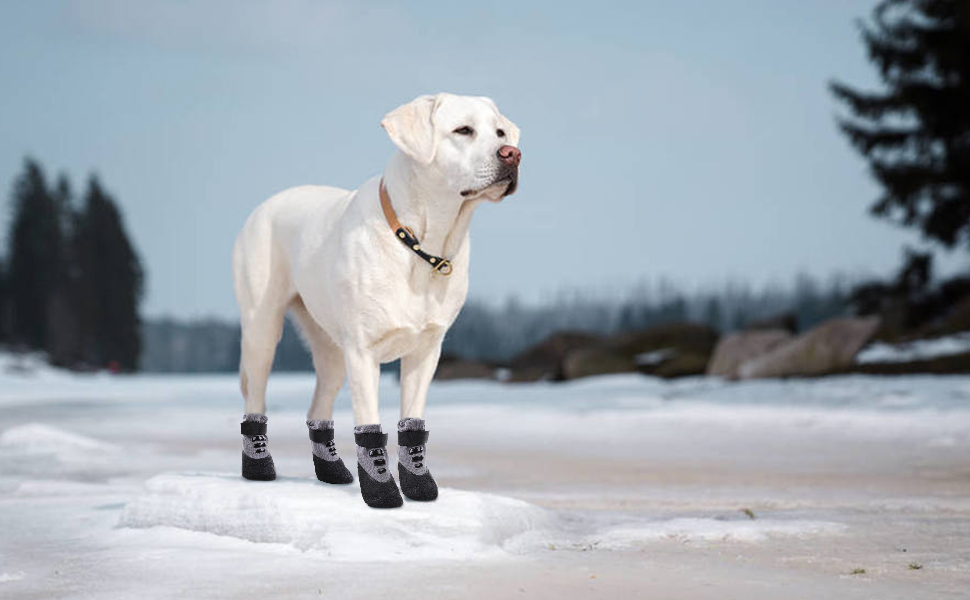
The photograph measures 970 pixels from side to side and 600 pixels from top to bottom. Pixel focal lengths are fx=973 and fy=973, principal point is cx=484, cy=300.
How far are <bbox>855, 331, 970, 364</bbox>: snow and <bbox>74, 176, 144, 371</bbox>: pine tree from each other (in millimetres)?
31717

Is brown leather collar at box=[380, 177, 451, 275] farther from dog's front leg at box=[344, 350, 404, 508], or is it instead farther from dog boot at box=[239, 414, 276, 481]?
dog boot at box=[239, 414, 276, 481]

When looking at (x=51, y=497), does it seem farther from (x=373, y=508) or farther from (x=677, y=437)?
(x=677, y=437)

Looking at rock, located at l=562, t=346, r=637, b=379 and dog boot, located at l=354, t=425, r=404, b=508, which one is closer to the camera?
dog boot, located at l=354, t=425, r=404, b=508

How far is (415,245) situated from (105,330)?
39531 millimetres

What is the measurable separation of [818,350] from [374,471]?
14140mm

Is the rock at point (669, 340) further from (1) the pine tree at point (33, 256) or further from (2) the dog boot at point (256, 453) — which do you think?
(1) the pine tree at point (33, 256)

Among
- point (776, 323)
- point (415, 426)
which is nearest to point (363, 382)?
point (415, 426)

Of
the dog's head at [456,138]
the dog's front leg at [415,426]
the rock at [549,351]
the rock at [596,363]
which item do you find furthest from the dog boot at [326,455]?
the rock at [549,351]

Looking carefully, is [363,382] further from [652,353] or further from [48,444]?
[652,353]

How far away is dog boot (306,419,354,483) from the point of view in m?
5.32

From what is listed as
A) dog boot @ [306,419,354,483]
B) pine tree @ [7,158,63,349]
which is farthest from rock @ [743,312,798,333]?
pine tree @ [7,158,63,349]

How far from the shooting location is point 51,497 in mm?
6395

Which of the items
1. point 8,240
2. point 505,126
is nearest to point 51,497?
point 505,126

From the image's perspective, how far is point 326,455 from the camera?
17.6 ft
